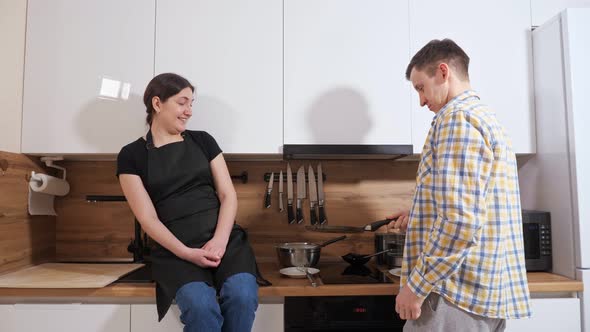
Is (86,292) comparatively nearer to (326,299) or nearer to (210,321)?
(210,321)

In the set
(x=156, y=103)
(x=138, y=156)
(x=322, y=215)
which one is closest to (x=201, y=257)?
(x=138, y=156)

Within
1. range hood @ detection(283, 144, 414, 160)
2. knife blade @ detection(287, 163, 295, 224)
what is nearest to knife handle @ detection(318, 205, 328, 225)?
knife blade @ detection(287, 163, 295, 224)

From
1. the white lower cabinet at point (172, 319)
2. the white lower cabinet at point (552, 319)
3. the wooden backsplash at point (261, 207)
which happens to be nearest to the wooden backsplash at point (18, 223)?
the wooden backsplash at point (261, 207)

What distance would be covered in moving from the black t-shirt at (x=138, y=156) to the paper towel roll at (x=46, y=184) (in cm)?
50

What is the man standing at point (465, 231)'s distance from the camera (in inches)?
36.4

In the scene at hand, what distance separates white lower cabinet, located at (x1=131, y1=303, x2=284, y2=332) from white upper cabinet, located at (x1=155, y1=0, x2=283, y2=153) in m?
0.61

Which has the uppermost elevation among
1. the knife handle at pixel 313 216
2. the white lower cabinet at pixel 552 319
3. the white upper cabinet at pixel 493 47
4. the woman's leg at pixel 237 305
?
the white upper cabinet at pixel 493 47

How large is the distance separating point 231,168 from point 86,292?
81cm

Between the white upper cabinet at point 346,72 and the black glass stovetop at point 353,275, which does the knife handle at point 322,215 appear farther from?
the white upper cabinet at point 346,72

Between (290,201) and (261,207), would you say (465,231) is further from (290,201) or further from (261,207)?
(261,207)

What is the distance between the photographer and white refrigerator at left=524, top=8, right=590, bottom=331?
1450 millimetres

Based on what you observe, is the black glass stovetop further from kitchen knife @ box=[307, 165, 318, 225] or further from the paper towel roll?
the paper towel roll

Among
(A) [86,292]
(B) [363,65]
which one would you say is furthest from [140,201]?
(B) [363,65]

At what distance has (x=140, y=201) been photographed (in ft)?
4.53
